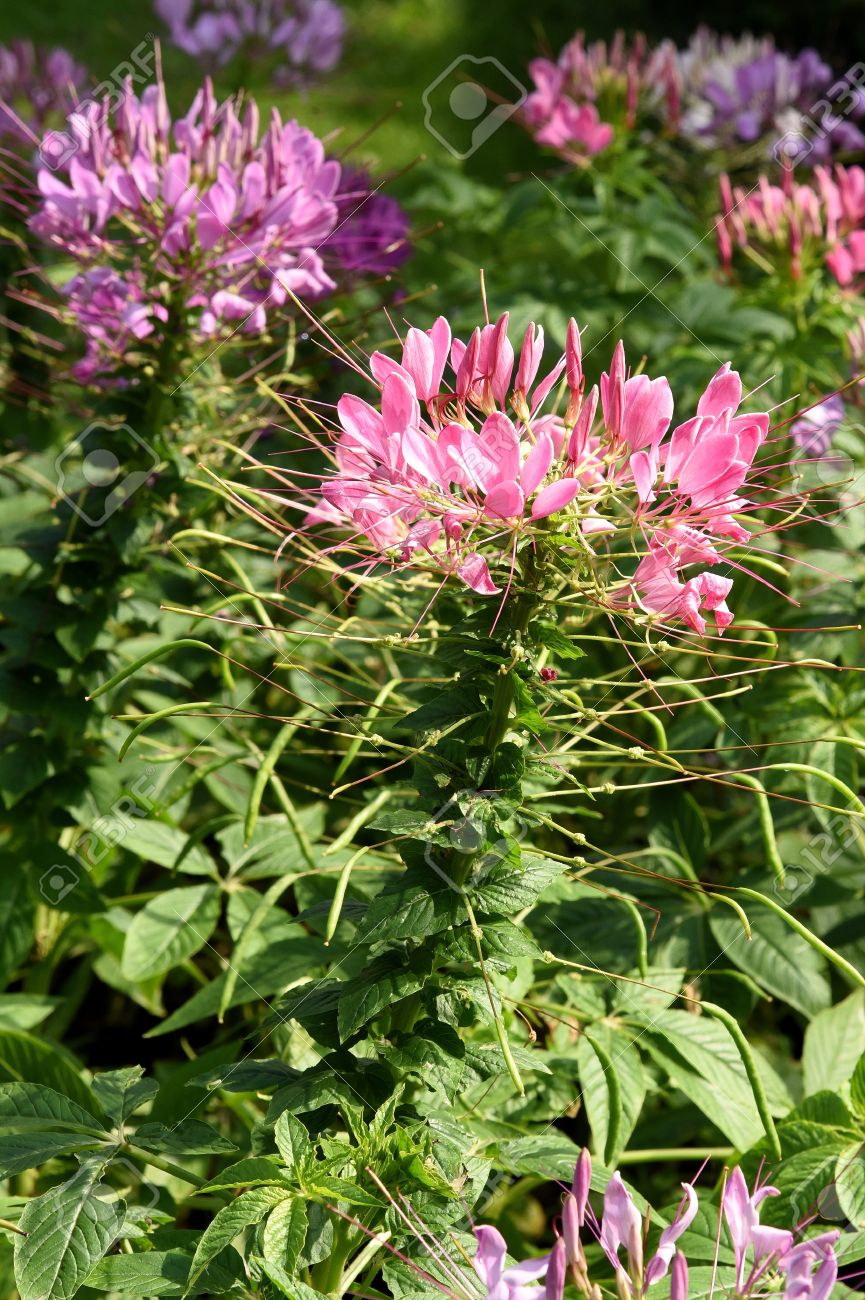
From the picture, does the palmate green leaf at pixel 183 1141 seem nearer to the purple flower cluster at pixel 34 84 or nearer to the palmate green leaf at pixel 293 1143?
→ the palmate green leaf at pixel 293 1143

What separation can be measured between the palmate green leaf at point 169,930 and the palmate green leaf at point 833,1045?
713 mm

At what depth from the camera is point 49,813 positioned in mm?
1616

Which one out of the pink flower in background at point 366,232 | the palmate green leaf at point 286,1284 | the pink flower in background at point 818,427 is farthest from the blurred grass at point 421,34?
the palmate green leaf at point 286,1284

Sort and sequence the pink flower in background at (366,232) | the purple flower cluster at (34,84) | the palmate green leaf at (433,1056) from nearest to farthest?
the palmate green leaf at (433,1056) < the pink flower in background at (366,232) < the purple flower cluster at (34,84)

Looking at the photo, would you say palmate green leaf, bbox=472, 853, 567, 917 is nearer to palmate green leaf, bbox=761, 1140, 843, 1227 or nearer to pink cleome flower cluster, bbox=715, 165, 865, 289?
palmate green leaf, bbox=761, 1140, 843, 1227

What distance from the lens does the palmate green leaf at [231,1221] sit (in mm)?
871

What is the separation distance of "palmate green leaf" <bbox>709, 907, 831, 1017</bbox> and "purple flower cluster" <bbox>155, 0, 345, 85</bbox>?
93.5 inches

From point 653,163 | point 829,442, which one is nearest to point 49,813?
point 829,442

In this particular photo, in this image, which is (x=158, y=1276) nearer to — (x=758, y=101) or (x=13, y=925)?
(x=13, y=925)

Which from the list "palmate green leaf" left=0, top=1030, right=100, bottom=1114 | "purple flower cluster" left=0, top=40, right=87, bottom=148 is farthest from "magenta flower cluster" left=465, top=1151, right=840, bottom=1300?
"purple flower cluster" left=0, top=40, right=87, bottom=148

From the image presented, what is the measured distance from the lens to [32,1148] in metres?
0.98

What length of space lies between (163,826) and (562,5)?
499 cm

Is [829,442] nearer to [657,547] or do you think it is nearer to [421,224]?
[657,547]

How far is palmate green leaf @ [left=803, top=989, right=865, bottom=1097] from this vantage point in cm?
141
